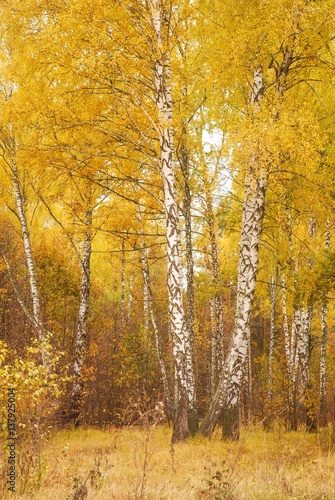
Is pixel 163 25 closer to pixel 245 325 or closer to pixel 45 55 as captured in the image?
pixel 45 55

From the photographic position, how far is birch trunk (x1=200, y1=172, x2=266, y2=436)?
7.26 metres

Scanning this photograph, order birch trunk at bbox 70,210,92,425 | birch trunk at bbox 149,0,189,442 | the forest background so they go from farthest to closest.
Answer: birch trunk at bbox 70,210,92,425
birch trunk at bbox 149,0,189,442
the forest background

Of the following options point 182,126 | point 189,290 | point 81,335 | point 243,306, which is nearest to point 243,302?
point 243,306

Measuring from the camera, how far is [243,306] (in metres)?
7.32

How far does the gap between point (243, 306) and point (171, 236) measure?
1.58 meters

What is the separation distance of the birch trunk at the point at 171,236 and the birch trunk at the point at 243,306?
0.54 m

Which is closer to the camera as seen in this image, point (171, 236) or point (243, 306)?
point (171, 236)

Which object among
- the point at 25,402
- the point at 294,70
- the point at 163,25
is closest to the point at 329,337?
the point at 294,70

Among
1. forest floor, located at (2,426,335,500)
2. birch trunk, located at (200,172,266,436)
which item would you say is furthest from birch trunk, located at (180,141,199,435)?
forest floor, located at (2,426,335,500)

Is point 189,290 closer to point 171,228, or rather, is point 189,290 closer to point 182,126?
point 171,228

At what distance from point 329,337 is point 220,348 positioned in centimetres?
1064

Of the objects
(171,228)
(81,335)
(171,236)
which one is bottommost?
(81,335)

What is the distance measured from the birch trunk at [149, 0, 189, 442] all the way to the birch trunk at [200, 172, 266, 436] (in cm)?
54

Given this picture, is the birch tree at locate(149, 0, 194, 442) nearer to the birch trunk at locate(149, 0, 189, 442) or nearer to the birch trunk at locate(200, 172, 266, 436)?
the birch trunk at locate(149, 0, 189, 442)
